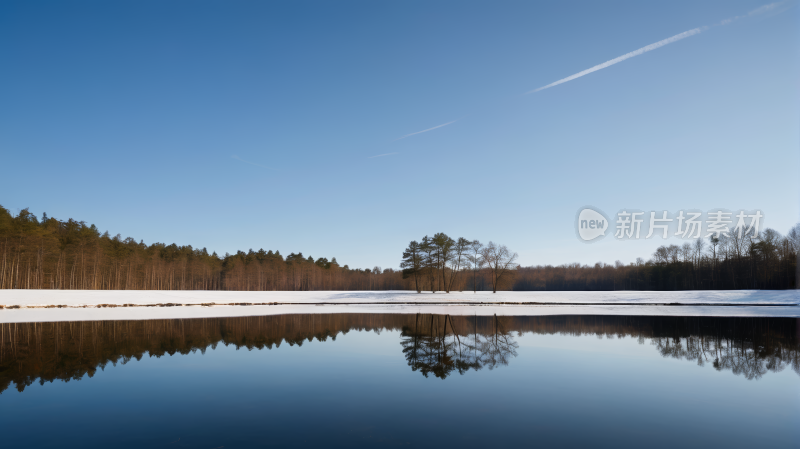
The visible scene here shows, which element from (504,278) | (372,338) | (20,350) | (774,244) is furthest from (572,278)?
(20,350)

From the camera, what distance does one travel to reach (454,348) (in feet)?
47.3

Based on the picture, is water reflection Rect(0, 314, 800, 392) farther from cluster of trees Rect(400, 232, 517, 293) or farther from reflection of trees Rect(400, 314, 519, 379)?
cluster of trees Rect(400, 232, 517, 293)

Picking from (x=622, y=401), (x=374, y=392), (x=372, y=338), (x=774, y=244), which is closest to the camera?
(x=622, y=401)

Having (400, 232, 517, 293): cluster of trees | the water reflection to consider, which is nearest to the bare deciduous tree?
(400, 232, 517, 293): cluster of trees

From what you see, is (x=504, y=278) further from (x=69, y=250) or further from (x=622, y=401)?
(x=69, y=250)

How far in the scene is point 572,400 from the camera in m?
8.15

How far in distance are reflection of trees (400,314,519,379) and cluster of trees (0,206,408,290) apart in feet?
220

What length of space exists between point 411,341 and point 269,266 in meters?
97.4

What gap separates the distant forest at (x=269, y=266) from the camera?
200 feet

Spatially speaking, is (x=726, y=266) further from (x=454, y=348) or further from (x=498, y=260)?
(x=454, y=348)

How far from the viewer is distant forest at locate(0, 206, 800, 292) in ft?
200

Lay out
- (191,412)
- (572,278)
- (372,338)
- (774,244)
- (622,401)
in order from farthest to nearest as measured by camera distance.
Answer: (572,278), (774,244), (372,338), (622,401), (191,412)

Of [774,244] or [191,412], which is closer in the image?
[191,412]

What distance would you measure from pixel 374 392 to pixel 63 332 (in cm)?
1810
